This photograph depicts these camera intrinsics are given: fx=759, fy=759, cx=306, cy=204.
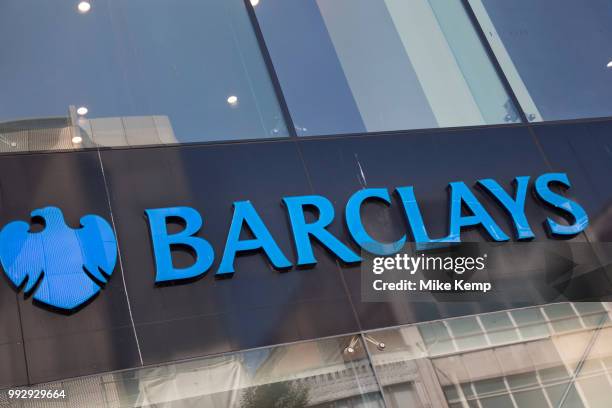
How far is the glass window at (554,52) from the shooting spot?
13.1 m

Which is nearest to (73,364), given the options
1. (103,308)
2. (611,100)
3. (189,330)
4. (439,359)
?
(103,308)

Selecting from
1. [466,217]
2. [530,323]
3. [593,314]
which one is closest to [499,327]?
[530,323]

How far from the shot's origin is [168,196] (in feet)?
33.6

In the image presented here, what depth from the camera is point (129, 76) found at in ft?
36.9

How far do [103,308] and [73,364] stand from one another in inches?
30.3

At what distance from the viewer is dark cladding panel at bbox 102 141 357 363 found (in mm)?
9289

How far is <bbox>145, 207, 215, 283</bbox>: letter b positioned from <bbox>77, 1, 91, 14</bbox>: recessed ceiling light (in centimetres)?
372

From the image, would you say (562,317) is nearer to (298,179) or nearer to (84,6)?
(298,179)

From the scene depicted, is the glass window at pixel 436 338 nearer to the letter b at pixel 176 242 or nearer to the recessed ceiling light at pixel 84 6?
the letter b at pixel 176 242

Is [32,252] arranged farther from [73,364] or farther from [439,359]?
[439,359]

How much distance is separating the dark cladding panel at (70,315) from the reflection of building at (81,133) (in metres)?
0.21

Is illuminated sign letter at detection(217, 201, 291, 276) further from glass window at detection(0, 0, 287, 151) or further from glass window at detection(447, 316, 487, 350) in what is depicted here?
glass window at detection(447, 316, 487, 350)

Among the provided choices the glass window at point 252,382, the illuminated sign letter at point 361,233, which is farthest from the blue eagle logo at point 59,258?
the illuminated sign letter at point 361,233

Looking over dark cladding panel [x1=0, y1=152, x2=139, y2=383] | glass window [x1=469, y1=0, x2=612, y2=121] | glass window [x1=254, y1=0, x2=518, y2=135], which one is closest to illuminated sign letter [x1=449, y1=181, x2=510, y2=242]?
glass window [x1=254, y1=0, x2=518, y2=135]
